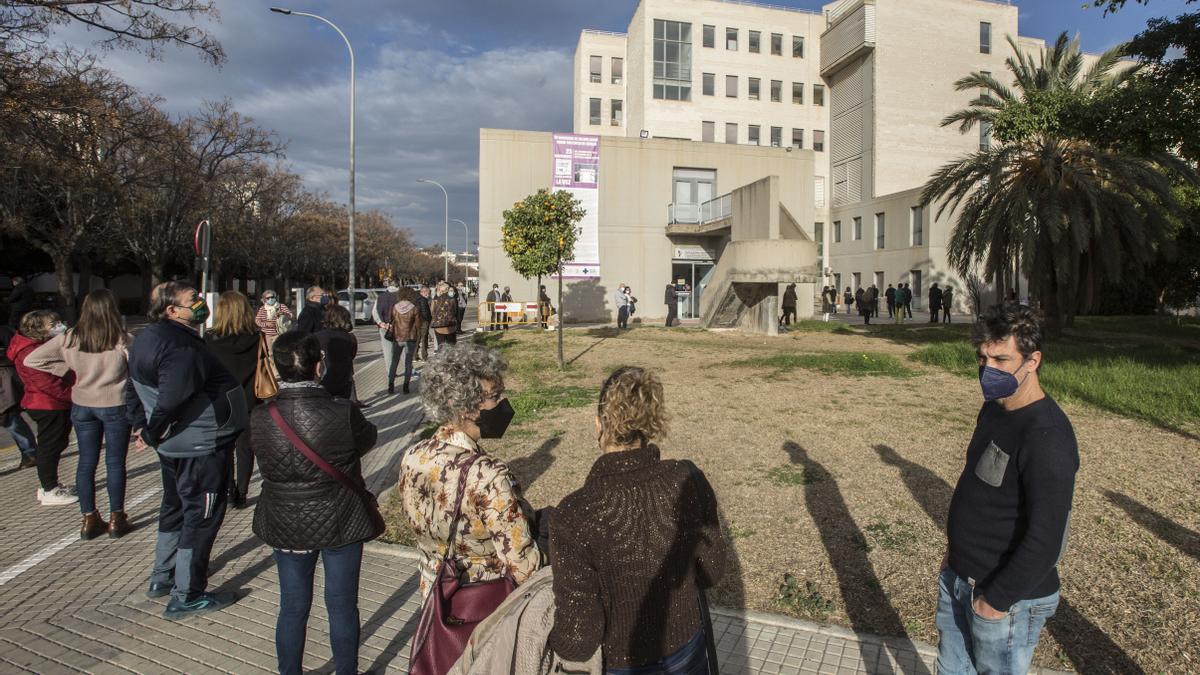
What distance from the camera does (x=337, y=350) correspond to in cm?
667

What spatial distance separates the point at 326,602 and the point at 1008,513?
8.79 ft

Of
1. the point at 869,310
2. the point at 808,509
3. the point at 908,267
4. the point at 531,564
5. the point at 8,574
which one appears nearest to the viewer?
the point at 531,564

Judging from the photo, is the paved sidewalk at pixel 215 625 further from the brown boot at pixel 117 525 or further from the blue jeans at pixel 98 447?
the blue jeans at pixel 98 447

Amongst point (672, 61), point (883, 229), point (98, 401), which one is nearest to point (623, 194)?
point (883, 229)

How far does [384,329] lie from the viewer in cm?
1137

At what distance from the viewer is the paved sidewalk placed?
3.49 metres

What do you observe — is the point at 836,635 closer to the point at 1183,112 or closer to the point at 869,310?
the point at 1183,112

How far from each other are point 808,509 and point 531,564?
3.86 m

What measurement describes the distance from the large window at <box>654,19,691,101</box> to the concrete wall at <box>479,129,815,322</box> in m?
18.2

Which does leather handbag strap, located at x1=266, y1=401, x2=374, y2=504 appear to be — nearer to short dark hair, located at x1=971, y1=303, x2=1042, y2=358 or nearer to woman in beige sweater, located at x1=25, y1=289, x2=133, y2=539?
short dark hair, located at x1=971, y1=303, x2=1042, y2=358

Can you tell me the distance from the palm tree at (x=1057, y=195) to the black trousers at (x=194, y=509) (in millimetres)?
15774

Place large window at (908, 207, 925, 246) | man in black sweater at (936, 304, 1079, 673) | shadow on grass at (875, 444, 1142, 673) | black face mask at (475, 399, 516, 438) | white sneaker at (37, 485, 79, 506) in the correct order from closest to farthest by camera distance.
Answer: man in black sweater at (936, 304, 1079, 673)
black face mask at (475, 399, 516, 438)
shadow on grass at (875, 444, 1142, 673)
white sneaker at (37, 485, 79, 506)
large window at (908, 207, 925, 246)

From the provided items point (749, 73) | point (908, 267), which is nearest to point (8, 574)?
point (908, 267)

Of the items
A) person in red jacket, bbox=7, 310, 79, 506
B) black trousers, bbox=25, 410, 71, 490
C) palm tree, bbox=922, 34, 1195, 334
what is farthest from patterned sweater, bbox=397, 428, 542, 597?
palm tree, bbox=922, 34, 1195, 334
